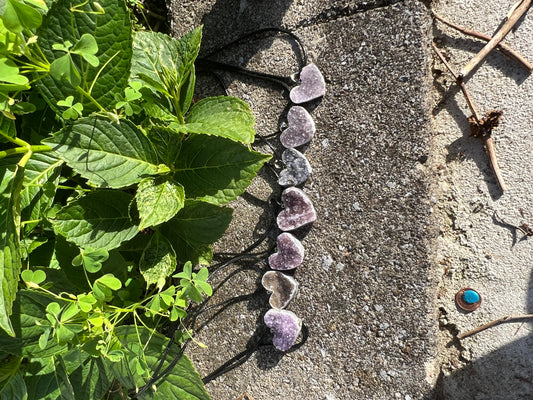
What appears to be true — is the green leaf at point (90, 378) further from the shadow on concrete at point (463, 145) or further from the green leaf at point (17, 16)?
the shadow on concrete at point (463, 145)

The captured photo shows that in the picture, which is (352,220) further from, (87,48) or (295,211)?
(87,48)

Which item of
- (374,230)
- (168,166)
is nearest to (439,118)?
(374,230)

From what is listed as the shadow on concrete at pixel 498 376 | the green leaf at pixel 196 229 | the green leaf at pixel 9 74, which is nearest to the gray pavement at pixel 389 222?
the shadow on concrete at pixel 498 376

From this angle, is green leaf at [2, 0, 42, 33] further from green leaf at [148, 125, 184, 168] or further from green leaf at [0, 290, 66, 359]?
green leaf at [0, 290, 66, 359]

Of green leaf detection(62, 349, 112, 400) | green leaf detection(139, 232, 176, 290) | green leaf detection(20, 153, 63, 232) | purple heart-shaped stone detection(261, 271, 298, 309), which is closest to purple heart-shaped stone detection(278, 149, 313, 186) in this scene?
purple heart-shaped stone detection(261, 271, 298, 309)

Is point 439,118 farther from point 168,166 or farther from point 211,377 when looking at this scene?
point 211,377

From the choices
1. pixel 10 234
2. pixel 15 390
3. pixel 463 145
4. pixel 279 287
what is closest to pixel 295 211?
pixel 279 287
